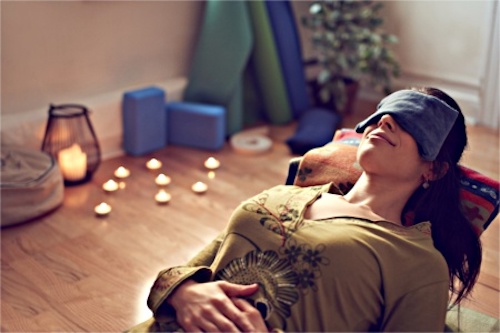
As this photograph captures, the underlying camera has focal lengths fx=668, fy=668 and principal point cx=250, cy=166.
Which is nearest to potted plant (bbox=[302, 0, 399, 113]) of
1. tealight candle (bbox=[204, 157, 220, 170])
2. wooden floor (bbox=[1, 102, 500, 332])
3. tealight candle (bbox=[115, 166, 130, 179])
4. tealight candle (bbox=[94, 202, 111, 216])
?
wooden floor (bbox=[1, 102, 500, 332])

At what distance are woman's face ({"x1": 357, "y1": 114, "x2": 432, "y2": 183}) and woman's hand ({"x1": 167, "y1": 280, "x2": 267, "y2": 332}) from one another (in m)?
0.42

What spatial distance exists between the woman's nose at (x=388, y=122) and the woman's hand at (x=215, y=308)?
504 millimetres

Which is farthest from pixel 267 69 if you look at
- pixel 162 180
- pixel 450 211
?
pixel 450 211

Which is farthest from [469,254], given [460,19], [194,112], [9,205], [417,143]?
[460,19]

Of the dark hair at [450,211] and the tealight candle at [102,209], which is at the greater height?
the dark hair at [450,211]

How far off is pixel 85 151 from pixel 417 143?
1.87m

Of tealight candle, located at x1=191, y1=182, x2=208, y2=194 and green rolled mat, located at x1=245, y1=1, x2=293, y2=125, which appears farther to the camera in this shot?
green rolled mat, located at x1=245, y1=1, x2=293, y2=125

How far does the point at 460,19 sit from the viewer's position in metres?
3.96

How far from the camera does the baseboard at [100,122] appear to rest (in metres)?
3.00

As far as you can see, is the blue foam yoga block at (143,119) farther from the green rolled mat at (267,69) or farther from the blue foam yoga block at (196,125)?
the green rolled mat at (267,69)

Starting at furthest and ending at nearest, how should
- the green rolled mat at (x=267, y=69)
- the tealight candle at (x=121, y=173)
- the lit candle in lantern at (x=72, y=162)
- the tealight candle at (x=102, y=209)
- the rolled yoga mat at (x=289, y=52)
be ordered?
the rolled yoga mat at (x=289, y=52) → the green rolled mat at (x=267, y=69) → the tealight candle at (x=121, y=173) → the lit candle in lantern at (x=72, y=162) → the tealight candle at (x=102, y=209)

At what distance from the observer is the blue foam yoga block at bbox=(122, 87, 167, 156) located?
336 centimetres

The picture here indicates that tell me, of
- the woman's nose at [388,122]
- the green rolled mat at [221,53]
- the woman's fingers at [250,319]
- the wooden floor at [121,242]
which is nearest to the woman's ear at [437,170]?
the woman's nose at [388,122]

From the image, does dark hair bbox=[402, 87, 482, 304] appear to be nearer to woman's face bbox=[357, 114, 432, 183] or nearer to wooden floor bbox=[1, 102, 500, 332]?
woman's face bbox=[357, 114, 432, 183]
